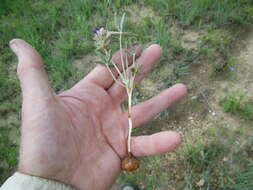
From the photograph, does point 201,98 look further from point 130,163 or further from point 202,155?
point 130,163

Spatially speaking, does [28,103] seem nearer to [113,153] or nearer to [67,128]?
[67,128]

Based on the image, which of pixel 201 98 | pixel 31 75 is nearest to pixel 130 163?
pixel 31 75

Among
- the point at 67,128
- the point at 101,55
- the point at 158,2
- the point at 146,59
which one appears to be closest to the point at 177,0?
the point at 158,2

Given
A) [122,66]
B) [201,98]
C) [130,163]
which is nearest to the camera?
[130,163]

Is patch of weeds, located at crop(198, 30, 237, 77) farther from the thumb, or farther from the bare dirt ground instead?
the thumb

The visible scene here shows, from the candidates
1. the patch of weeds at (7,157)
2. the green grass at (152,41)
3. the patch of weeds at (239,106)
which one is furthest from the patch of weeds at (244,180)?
the patch of weeds at (7,157)

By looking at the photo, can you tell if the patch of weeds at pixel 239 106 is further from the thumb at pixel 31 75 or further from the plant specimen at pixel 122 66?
the thumb at pixel 31 75

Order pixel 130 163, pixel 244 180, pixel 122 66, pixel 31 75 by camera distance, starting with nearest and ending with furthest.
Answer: pixel 31 75 → pixel 130 163 → pixel 244 180 → pixel 122 66
